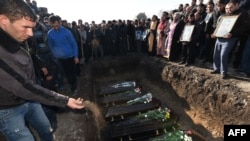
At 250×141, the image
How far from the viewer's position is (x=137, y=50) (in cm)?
1603

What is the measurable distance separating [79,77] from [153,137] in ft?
19.2

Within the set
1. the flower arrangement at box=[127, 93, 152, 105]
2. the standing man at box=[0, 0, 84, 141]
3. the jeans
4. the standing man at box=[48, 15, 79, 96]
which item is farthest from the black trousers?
the standing man at box=[0, 0, 84, 141]

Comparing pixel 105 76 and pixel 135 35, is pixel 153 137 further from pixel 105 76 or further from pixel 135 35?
pixel 135 35

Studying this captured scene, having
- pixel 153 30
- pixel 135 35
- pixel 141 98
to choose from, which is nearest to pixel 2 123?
pixel 141 98

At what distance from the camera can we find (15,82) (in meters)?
2.57

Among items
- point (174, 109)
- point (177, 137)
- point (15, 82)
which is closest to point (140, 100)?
point (174, 109)

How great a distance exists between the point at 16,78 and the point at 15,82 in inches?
1.8

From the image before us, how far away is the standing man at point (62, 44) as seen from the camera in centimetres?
718

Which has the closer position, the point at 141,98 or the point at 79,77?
the point at 141,98

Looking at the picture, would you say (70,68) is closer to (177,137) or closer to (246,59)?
(177,137)

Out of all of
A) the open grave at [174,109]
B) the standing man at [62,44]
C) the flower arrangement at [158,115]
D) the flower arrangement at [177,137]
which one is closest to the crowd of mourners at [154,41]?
the standing man at [62,44]

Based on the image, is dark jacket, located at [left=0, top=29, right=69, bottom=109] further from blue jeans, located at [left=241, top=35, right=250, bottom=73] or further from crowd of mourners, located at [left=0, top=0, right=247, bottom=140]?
blue jeans, located at [left=241, top=35, right=250, bottom=73]

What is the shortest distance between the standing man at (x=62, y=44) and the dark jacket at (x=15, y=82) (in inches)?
174

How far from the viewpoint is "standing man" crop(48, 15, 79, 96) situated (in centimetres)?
718
